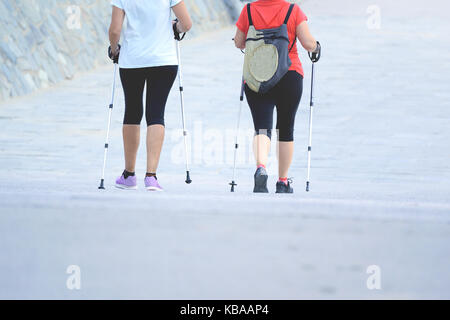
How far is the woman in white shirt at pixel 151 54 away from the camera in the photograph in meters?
8.02

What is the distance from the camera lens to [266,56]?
7.90 metres

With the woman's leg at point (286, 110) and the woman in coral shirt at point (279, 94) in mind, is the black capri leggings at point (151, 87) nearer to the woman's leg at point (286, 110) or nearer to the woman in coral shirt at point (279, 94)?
the woman in coral shirt at point (279, 94)

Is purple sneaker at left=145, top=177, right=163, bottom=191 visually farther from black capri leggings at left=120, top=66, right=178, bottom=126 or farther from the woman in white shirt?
black capri leggings at left=120, top=66, right=178, bottom=126

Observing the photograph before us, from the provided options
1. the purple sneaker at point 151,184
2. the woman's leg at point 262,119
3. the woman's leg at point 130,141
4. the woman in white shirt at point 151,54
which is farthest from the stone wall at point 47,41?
the woman's leg at point 262,119

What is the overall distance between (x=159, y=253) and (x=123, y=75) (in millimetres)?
3083

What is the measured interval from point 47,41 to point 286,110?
9.31 m

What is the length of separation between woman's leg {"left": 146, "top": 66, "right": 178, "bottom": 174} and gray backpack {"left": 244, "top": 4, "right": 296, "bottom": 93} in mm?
561

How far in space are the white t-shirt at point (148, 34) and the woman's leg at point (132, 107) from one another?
8 cm

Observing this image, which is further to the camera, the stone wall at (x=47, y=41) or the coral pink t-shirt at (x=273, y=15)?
the stone wall at (x=47, y=41)

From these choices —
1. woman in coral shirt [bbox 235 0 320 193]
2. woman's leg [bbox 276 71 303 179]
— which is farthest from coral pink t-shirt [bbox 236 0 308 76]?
woman's leg [bbox 276 71 303 179]

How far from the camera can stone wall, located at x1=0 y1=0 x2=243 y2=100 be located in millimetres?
15742

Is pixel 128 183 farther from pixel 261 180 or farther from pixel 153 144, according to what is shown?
pixel 261 180

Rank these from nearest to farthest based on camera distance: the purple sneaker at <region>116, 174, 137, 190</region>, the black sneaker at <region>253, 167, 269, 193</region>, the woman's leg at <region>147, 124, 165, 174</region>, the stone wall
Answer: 1. the black sneaker at <region>253, 167, 269, 193</region>
2. the woman's leg at <region>147, 124, 165, 174</region>
3. the purple sneaker at <region>116, 174, 137, 190</region>
4. the stone wall
